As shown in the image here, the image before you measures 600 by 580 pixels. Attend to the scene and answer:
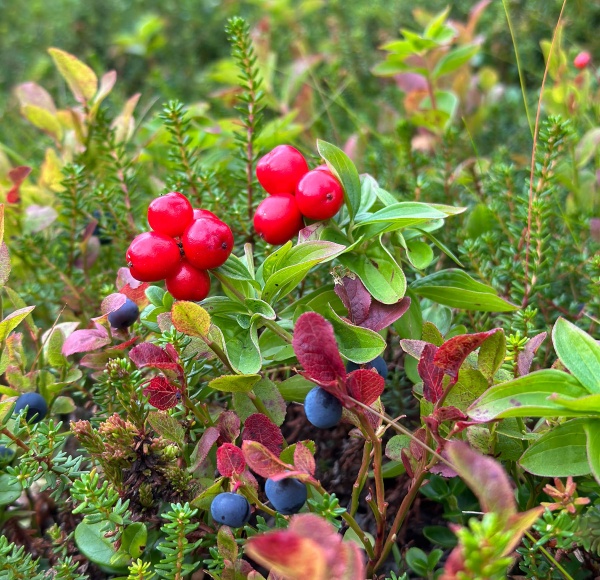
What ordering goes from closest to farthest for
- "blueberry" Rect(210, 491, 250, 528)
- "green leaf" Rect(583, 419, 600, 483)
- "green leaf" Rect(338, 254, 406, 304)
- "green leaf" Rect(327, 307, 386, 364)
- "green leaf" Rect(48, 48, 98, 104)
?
"green leaf" Rect(583, 419, 600, 483) < "blueberry" Rect(210, 491, 250, 528) < "green leaf" Rect(327, 307, 386, 364) < "green leaf" Rect(338, 254, 406, 304) < "green leaf" Rect(48, 48, 98, 104)

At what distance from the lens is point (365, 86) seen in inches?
141

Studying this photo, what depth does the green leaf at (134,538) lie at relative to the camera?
3.87 feet

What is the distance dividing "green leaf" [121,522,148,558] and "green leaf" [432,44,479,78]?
209 cm

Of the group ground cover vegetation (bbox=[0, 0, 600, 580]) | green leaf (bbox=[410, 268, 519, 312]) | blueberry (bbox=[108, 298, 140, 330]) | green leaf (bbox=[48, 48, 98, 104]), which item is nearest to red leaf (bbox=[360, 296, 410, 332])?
ground cover vegetation (bbox=[0, 0, 600, 580])

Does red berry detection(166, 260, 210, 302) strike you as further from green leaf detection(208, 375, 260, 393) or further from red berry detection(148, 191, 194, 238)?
green leaf detection(208, 375, 260, 393)

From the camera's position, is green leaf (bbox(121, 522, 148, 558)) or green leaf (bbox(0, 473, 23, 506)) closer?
green leaf (bbox(121, 522, 148, 558))

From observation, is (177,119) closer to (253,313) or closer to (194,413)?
(253,313)

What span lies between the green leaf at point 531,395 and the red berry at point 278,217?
55 cm

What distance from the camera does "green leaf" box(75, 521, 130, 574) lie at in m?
1.22

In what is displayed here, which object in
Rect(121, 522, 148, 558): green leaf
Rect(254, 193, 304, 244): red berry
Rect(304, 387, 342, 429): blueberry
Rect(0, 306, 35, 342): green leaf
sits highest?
Rect(254, 193, 304, 244): red berry

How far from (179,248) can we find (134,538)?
1.73ft

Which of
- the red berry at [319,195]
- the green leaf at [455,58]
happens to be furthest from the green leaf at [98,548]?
the green leaf at [455,58]

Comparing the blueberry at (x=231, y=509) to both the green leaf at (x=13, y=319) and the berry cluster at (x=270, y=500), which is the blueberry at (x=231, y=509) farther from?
the green leaf at (x=13, y=319)

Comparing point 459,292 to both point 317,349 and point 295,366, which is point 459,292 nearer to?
point 295,366
